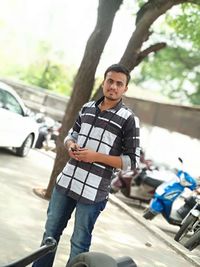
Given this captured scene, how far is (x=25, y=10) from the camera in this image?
38.0m

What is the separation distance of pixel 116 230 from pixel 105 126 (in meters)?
3.38

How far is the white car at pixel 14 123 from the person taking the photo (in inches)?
392

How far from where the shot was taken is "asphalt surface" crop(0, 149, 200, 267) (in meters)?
4.62

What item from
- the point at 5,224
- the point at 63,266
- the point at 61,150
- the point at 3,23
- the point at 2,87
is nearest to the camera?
the point at 63,266

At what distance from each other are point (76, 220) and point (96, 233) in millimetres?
2608

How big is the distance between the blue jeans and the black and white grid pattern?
0.22ft

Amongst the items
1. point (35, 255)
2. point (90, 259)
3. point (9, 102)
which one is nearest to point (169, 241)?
point (90, 259)

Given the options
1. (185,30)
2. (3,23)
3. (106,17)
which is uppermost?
(3,23)

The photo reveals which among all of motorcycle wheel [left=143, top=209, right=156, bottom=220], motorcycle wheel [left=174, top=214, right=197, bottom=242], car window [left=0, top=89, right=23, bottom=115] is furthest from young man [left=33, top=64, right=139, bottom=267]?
car window [left=0, top=89, right=23, bottom=115]

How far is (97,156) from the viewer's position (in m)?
3.14

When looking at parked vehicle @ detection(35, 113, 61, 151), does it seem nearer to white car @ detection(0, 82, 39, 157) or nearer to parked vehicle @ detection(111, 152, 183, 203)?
white car @ detection(0, 82, 39, 157)

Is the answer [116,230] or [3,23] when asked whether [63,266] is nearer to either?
[116,230]

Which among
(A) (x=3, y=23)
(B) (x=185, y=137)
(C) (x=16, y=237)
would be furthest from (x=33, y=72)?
(C) (x=16, y=237)

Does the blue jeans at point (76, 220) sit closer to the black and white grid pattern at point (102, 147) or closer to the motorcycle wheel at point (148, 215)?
the black and white grid pattern at point (102, 147)
